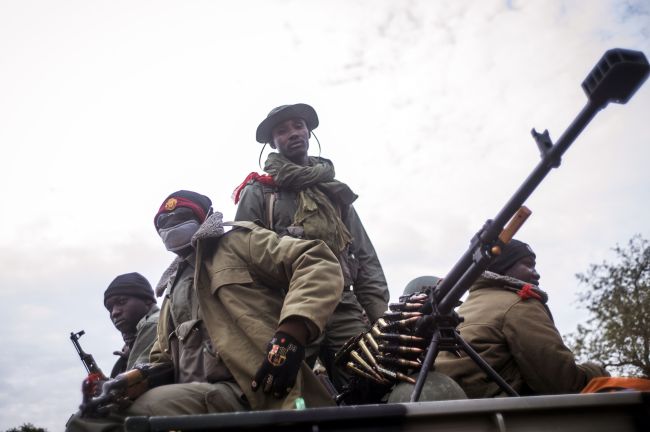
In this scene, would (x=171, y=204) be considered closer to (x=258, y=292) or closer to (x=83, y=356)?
(x=258, y=292)

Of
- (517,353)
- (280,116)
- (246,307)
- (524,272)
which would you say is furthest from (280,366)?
(280,116)

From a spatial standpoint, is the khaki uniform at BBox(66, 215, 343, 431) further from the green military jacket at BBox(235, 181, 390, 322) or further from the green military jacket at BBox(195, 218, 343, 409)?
the green military jacket at BBox(235, 181, 390, 322)

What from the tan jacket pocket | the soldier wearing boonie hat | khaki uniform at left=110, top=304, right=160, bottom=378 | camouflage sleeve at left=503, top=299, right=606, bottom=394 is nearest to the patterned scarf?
the soldier wearing boonie hat

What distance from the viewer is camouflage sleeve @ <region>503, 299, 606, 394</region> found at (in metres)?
3.67

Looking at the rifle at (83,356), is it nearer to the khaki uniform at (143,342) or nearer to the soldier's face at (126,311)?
the khaki uniform at (143,342)

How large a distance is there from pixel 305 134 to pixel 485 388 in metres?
2.52

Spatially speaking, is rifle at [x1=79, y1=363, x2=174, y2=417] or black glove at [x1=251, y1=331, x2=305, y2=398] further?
black glove at [x1=251, y1=331, x2=305, y2=398]

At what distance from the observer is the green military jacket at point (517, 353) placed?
3.69 m

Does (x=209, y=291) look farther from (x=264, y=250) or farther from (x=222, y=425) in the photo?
(x=222, y=425)

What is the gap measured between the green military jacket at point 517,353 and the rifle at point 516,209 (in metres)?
0.65

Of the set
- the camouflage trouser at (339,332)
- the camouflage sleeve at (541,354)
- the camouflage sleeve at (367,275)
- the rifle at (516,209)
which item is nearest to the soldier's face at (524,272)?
the camouflage sleeve at (541,354)

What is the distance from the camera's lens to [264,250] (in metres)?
3.49

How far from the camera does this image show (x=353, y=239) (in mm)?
4801

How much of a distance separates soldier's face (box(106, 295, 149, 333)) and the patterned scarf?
9.25 ft
